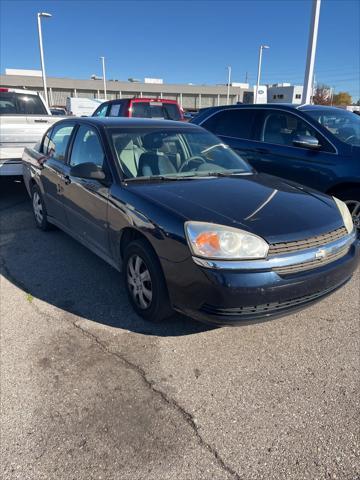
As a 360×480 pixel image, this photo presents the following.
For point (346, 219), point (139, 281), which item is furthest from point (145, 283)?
point (346, 219)

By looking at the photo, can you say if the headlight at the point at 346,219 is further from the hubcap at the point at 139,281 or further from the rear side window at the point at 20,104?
the rear side window at the point at 20,104

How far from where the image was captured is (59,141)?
4.78 meters

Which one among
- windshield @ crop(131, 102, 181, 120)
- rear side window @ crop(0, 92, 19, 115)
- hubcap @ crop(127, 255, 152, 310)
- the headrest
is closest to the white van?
windshield @ crop(131, 102, 181, 120)

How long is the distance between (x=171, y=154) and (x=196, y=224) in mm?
1479

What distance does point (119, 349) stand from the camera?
9.48 ft

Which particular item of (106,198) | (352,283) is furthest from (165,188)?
(352,283)

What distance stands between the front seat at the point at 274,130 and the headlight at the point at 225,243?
127 inches

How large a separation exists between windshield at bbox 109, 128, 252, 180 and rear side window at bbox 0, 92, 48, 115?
6.49m

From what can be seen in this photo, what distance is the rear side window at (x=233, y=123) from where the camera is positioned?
582 cm

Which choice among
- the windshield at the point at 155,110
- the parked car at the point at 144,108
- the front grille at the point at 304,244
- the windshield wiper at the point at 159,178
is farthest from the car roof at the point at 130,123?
the windshield at the point at 155,110

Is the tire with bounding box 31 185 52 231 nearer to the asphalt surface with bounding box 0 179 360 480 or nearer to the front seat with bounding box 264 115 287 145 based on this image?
the asphalt surface with bounding box 0 179 360 480

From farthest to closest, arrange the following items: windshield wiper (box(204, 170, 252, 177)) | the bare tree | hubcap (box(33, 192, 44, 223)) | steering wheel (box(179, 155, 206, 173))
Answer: the bare tree < hubcap (box(33, 192, 44, 223)) < steering wheel (box(179, 155, 206, 173)) < windshield wiper (box(204, 170, 252, 177))

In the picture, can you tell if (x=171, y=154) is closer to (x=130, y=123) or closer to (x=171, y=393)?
(x=130, y=123)

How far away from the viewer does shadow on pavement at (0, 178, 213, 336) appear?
3.23 metres
